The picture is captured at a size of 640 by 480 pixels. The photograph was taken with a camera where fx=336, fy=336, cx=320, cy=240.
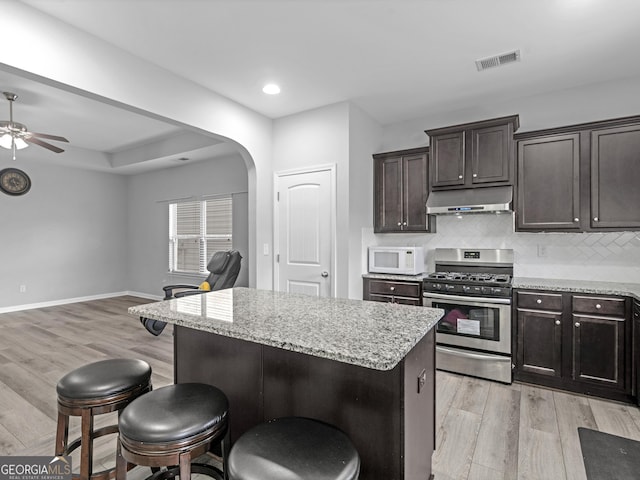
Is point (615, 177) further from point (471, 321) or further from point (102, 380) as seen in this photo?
point (102, 380)

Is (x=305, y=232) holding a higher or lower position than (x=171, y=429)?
higher

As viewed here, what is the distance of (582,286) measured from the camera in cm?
300

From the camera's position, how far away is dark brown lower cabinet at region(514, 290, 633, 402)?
275 centimetres

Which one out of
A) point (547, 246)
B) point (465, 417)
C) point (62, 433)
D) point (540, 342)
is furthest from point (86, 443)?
point (547, 246)

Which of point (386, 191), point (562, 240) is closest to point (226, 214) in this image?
point (386, 191)

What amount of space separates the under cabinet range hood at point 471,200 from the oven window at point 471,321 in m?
0.97

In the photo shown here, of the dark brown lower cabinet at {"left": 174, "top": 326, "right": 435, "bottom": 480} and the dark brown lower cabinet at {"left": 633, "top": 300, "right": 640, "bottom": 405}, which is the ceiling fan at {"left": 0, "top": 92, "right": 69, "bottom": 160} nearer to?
the dark brown lower cabinet at {"left": 174, "top": 326, "right": 435, "bottom": 480}

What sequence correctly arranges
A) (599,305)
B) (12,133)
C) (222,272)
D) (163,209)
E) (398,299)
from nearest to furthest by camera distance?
1. (599,305)
2. (398,299)
3. (12,133)
4. (222,272)
5. (163,209)

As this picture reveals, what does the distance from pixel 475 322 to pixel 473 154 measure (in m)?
1.70

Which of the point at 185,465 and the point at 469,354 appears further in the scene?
the point at 469,354

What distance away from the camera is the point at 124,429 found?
1.23 meters

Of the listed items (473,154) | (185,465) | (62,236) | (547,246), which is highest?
(473,154)

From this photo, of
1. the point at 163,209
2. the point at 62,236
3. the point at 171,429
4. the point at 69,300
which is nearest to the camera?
the point at 171,429

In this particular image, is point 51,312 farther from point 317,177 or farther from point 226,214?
Answer: point 317,177
